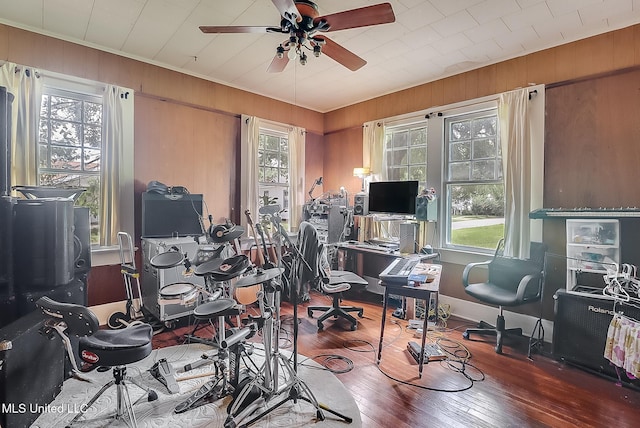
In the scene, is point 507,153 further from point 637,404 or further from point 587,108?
point 637,404

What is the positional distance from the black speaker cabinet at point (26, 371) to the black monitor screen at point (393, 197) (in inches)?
135

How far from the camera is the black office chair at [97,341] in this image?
1526 millimetres

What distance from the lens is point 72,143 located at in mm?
3186

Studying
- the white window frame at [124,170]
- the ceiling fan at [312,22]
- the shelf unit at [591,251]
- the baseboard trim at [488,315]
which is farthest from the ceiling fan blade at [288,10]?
the baseboard trim at [488,315]

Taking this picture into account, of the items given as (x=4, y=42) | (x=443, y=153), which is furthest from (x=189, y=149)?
(x=443, y=153)

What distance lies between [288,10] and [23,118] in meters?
2.63

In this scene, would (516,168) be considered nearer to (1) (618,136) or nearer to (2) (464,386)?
(1) (618,136)

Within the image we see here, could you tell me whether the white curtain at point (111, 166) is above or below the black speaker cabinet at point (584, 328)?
above

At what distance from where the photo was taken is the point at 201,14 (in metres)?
2.62

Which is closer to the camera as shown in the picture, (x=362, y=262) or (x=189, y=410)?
(x=189, y=410)

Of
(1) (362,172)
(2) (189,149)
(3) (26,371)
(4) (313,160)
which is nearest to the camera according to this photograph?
(3) (26,371)

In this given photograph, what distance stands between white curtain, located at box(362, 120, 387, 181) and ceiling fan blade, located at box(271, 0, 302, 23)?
2648mm

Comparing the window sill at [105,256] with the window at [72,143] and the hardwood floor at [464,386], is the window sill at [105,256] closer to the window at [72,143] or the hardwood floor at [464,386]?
the window at [72,143]

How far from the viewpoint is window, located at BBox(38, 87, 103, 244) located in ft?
10.0
